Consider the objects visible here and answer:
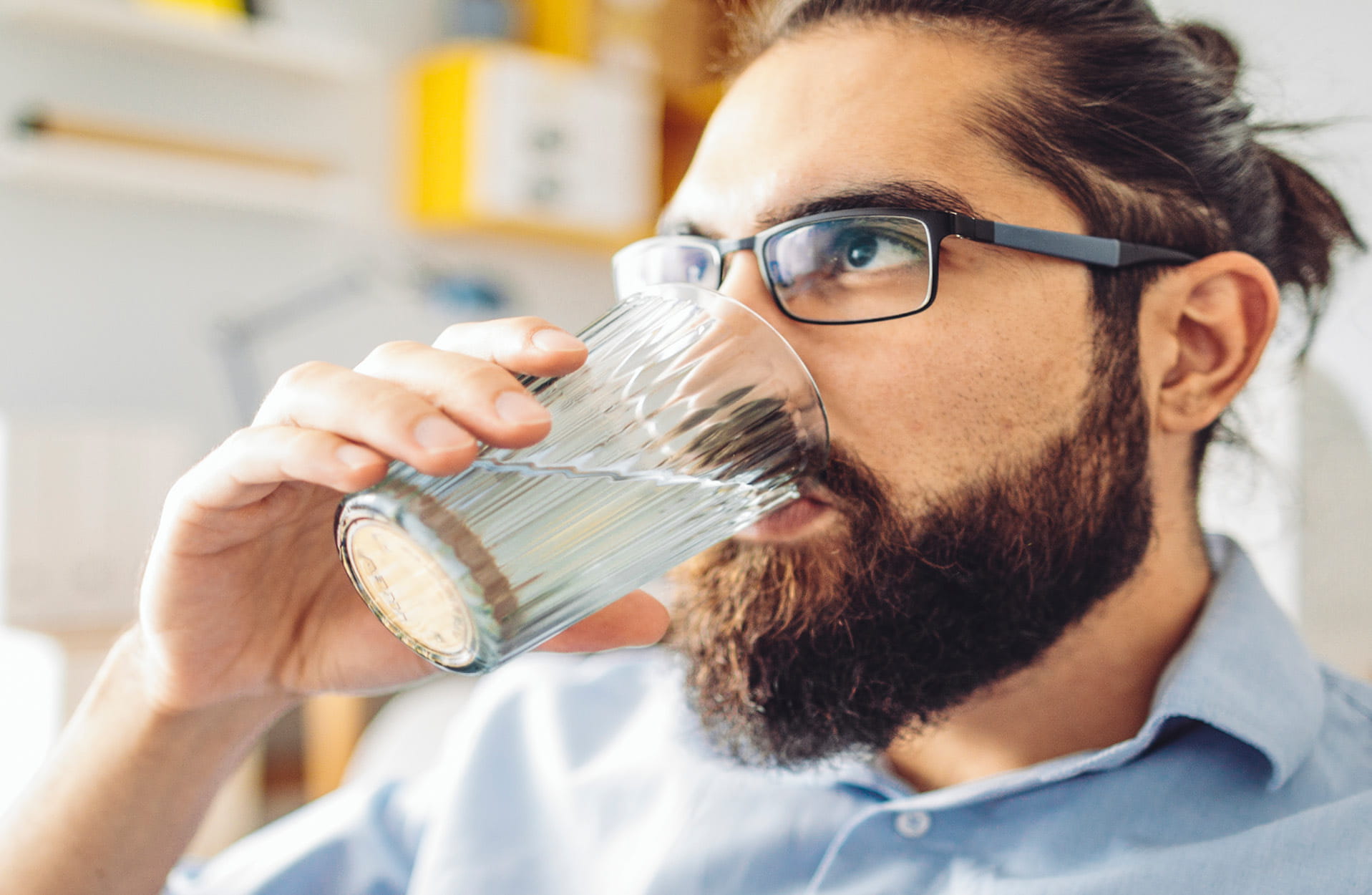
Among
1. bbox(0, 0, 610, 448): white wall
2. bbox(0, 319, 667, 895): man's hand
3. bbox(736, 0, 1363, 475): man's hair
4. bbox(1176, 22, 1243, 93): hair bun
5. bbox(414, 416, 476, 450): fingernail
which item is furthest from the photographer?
bbox(0, 0, 610, 448): white wall

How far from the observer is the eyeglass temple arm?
80 centimetres

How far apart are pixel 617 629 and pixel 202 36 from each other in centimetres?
197

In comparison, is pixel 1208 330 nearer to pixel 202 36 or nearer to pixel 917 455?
pixel 917 455

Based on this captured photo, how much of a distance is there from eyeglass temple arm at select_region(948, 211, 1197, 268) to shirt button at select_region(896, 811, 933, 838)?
17.1 inches

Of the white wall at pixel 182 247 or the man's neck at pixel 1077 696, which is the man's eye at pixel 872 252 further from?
the white wall at pixel 182 247

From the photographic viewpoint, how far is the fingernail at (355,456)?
542 mm

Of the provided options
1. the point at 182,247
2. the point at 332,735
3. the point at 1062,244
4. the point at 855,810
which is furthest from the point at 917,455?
the point at 182,247

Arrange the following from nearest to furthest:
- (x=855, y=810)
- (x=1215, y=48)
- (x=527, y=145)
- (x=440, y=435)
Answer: (x=440, y=435) → (x=855, y=810) → (x=1215, y=48) → (x=527, y=145)

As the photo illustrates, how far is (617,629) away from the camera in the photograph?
0.77 m

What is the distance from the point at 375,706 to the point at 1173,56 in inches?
73.9

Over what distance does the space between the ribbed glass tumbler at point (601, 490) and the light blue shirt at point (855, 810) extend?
31 cm

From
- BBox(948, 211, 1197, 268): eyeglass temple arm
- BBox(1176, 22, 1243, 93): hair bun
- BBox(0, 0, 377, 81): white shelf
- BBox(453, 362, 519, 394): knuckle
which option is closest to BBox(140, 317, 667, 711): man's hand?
BBox(453, 362, 519, 394): knuckle

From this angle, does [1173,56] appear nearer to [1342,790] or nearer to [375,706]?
[1342,790]

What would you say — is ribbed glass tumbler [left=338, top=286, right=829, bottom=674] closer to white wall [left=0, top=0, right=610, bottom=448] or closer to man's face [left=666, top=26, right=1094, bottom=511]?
man's face [left=666, top=26, right=1094, bottom=511]
